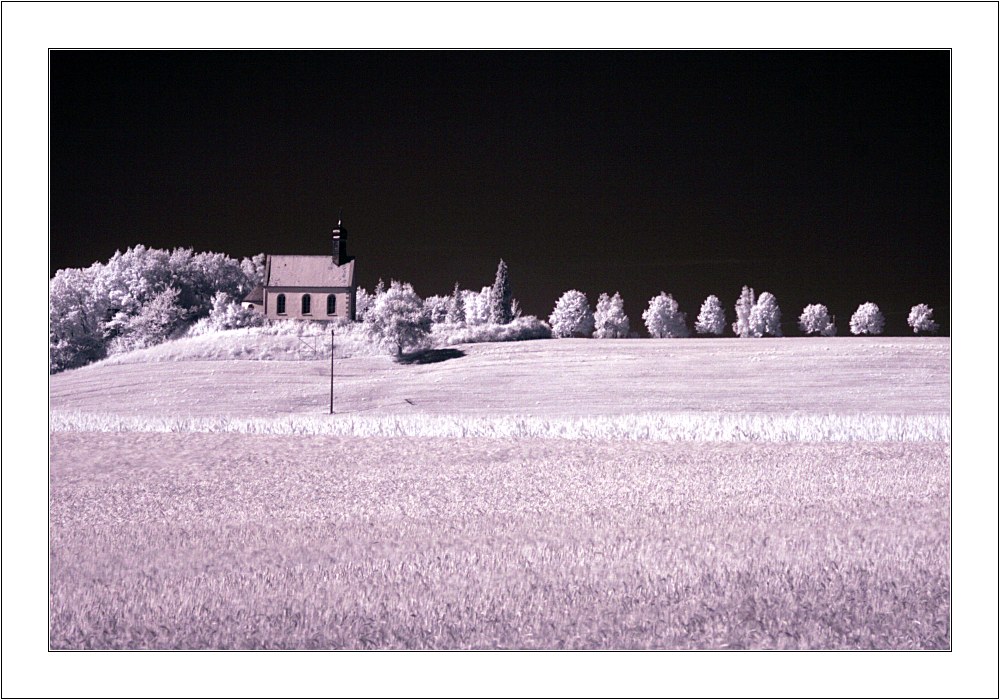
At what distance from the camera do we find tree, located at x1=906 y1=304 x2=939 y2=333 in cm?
476

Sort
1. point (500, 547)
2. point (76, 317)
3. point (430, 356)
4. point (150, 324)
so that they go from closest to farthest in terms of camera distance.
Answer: point (500, 547)
point (76, 317)
point (150, 324)
point (430, 356)

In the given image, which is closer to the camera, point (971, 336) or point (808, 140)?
point (971, 336)

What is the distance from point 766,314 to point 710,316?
1.26 feet

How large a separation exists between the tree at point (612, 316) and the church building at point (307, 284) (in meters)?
1.77

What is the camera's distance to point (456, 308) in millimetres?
5676

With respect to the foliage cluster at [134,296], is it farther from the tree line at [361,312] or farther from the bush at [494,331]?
the bush at [494,331]

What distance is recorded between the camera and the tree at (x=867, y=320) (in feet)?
17.2

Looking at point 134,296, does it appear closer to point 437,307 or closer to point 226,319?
point 226,319

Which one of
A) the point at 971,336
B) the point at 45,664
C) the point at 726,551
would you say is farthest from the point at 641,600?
the point at 45,664

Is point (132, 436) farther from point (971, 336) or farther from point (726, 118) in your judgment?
point (971, 336)

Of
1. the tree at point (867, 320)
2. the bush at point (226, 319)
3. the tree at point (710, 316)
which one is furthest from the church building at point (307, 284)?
the tree at point (867, 320)

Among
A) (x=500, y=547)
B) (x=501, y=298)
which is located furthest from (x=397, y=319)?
(x=500, y=547)

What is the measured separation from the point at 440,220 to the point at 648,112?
5.01ft

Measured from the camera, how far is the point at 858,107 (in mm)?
4840
